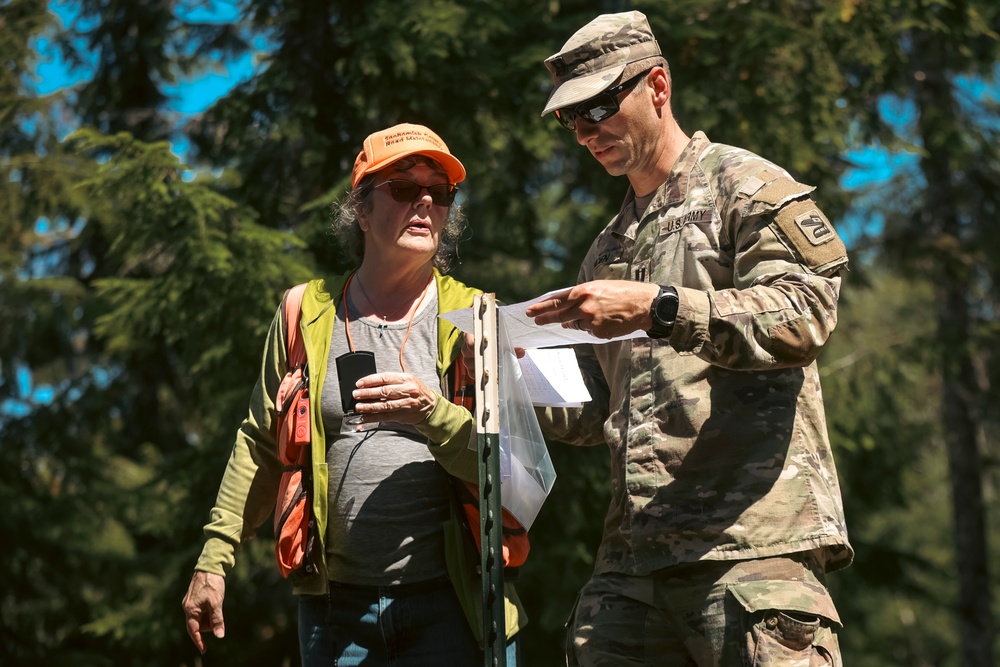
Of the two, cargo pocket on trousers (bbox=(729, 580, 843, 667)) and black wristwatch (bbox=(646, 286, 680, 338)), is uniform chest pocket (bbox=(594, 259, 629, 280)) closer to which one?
black wristwatch (bbox=(646, 286, 680, 338))

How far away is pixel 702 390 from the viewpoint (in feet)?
9.07

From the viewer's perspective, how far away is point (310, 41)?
304 inches

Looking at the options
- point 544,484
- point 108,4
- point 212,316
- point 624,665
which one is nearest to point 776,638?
point 624,665

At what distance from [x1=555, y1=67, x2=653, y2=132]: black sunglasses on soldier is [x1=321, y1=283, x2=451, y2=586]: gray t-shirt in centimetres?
79

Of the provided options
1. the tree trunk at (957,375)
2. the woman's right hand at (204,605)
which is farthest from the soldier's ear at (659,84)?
the tree trunk at (957,375)

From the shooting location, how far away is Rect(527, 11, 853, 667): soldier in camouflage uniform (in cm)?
251

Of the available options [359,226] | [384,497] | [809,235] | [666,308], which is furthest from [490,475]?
[359,226]

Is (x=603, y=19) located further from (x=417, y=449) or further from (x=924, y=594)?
(x=924, y=594)

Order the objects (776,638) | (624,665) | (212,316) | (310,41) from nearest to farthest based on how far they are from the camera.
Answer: (776,638) → (624,665) → (212,316) → (310,41)

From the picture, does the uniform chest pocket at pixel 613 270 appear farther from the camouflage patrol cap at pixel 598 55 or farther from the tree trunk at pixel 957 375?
the tree trunk at pixel 957 375

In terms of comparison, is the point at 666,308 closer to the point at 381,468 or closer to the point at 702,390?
the point at 702,390

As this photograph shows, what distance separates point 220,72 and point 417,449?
388 inches

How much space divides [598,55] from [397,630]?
1617 mm

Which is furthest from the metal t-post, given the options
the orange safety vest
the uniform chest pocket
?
the uniform chest pocket
